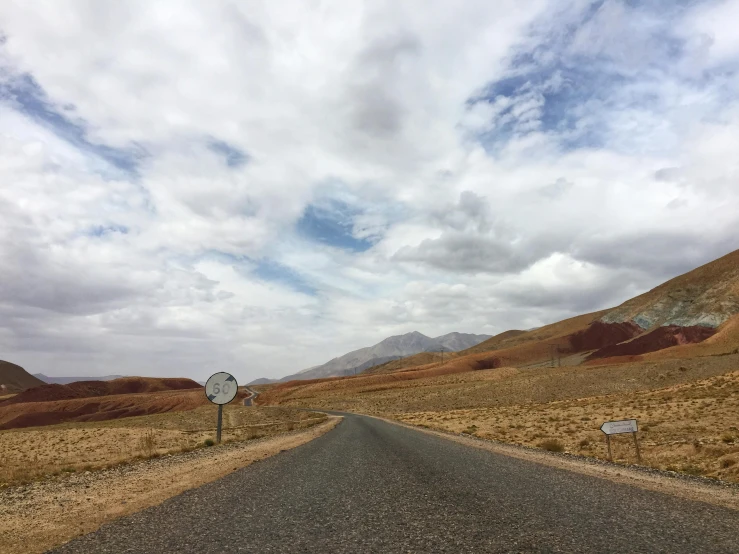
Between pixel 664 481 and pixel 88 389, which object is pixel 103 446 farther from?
pixel 88 389

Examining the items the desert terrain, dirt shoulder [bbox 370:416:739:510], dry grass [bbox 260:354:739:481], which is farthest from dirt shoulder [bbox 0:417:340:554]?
dry grass [bbox 260:354:739:481]

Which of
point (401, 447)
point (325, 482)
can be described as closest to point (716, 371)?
point (401, 447)

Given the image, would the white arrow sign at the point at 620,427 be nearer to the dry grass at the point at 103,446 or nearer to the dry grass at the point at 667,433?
the dry grass at the point at 667,433

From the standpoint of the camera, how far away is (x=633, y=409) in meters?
42.5

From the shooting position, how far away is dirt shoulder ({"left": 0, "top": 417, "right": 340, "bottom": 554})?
664 centimetres

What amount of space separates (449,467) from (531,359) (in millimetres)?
172817

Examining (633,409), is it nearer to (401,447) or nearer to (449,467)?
(401,447)

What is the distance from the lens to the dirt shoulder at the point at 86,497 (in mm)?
6641

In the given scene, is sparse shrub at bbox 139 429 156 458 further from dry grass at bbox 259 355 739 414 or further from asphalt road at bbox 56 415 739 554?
dry grass at bbox 259 355 739 414

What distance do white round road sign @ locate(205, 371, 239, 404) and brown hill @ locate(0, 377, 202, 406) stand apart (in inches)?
6574

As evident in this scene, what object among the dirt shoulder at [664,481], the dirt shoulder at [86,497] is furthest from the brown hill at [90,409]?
the dirt shoulder at [664,481]

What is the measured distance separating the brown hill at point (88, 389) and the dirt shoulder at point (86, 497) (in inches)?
6910

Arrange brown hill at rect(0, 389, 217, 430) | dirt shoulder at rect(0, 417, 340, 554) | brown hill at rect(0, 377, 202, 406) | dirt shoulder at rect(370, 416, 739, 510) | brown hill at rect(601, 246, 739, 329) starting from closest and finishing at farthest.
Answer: dirt shoulder at rect(0, 417, 340, 554), dirt shoulder at rect(370, 416, 739, 510), brown hill at rect(0, 389, 217, 430), brown hill at rect(601, 246, 739, 329), brown hill at rect(0, 377, 202, 406)

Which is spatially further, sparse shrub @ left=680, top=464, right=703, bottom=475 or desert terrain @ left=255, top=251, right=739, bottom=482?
desert terrain @ left=255, top=251, right=739, bottom=482
